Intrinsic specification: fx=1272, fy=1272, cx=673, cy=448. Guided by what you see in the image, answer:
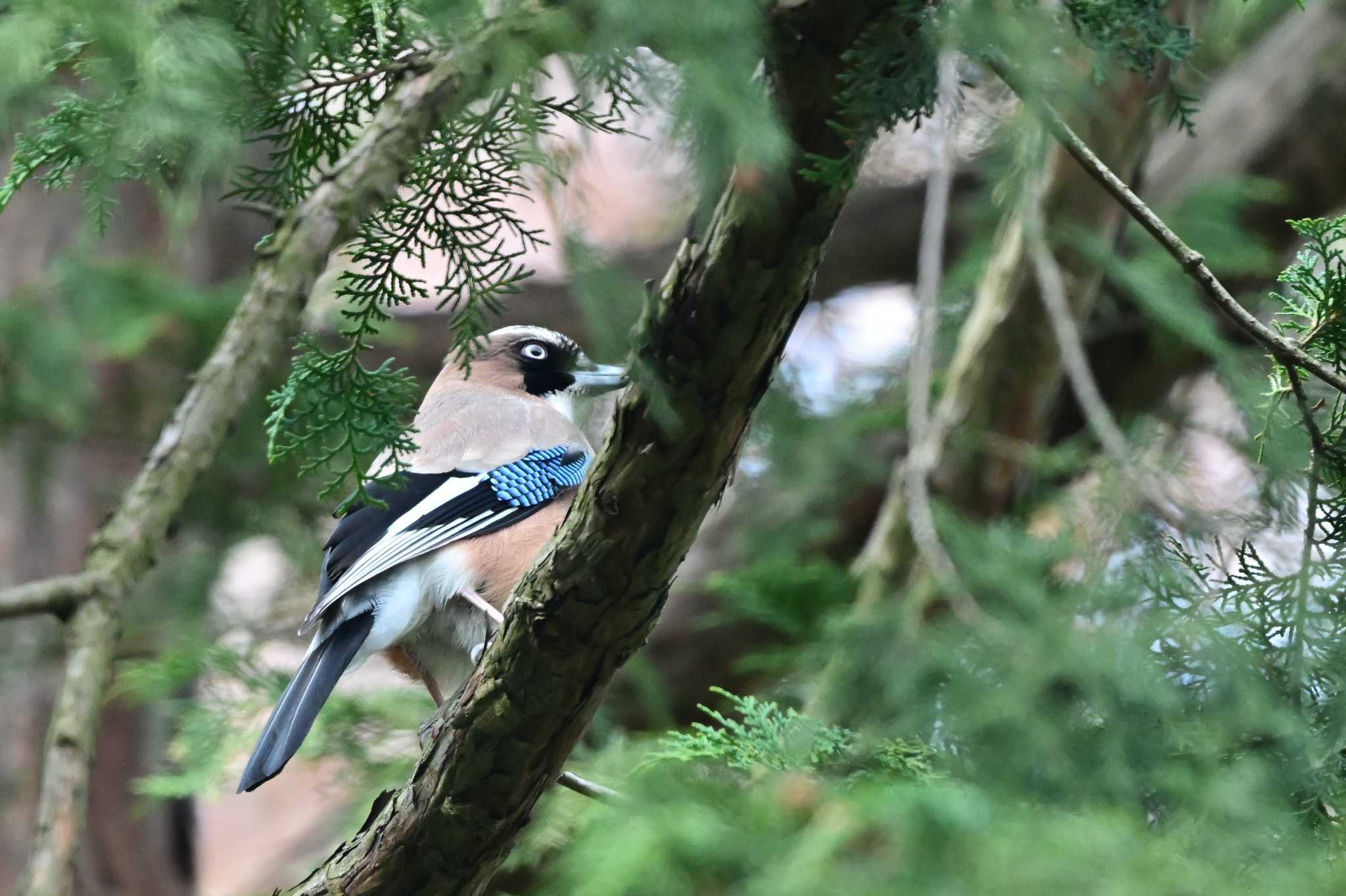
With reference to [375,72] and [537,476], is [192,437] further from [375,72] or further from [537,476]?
[375,72]

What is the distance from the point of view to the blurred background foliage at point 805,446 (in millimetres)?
1573

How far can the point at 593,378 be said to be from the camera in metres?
3.68

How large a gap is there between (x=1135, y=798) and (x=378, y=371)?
1538 mm

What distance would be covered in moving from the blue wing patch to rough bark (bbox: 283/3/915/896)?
3.38 ft

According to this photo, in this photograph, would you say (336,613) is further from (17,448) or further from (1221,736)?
(17,448)

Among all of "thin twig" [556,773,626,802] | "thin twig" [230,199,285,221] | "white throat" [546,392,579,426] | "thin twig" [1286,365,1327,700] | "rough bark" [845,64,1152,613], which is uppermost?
"rough bark" [845,64,1152,613]

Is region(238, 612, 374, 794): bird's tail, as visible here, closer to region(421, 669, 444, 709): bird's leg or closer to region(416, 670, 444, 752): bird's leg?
region(416, 670, 444, 752): bird's leg

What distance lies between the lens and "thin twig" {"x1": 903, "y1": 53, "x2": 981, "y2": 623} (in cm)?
392

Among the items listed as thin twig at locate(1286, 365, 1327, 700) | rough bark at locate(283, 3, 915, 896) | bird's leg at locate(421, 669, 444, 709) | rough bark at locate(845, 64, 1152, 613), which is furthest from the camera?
rough bark at locate(845, 64, 1152, 613)

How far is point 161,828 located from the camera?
5.77 m

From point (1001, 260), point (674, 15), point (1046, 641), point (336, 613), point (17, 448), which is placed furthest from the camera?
point (17, 448)

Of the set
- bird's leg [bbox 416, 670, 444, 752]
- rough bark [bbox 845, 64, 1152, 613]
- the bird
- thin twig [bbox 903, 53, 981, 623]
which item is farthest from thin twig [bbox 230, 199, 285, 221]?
rough bark [bbox 845, 64, 1152, 613]

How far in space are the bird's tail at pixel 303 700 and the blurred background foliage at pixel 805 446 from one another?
47cm

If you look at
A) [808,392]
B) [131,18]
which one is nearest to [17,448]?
[808,392]
